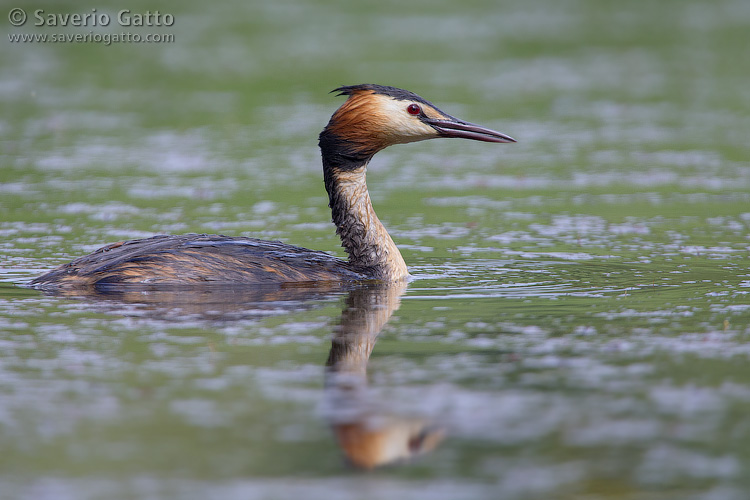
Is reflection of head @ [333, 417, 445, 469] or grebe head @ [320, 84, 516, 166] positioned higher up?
grebe head @ [320, 84, 516, 166]

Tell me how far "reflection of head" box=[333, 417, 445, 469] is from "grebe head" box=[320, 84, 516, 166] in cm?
433

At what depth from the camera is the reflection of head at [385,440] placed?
18.1ft

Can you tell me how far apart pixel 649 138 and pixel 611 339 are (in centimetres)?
1045

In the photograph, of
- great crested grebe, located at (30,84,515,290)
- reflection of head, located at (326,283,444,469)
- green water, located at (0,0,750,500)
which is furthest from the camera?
great crested grebe, located at (30,84,515,290)

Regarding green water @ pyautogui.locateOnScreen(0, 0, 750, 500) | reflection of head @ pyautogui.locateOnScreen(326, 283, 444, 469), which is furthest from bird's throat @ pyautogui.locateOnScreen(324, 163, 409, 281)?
reflection of head @ pyautogui.locateOnScreen(326, 283, 444, 469)

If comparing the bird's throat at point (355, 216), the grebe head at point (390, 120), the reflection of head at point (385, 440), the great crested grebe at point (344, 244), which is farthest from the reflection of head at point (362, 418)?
the grebe head at point (390, 120)

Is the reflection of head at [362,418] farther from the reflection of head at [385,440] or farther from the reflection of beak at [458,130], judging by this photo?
the reflection of beak at [458,130]

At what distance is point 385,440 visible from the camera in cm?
567

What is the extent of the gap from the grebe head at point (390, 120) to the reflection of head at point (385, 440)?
14.2 feet

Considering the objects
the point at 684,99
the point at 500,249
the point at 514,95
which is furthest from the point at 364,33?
the point at 500,249

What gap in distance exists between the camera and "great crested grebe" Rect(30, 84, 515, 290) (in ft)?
30.1

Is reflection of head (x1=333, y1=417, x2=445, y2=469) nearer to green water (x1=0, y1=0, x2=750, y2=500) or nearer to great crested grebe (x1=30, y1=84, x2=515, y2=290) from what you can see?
green water (x1=0, y1=0, x2=750, y2=500)

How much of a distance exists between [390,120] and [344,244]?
1176mm

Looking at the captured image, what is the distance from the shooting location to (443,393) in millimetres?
6355
